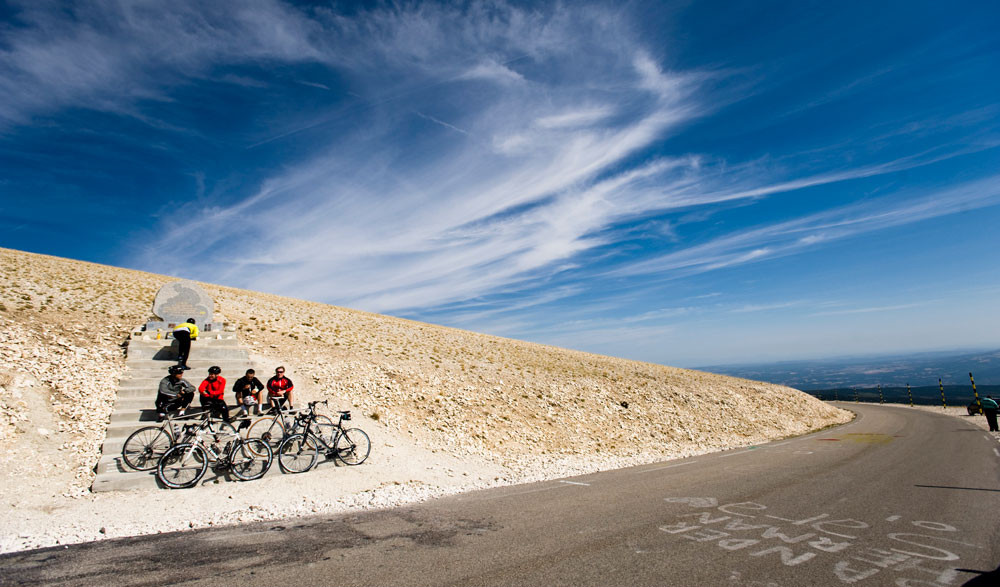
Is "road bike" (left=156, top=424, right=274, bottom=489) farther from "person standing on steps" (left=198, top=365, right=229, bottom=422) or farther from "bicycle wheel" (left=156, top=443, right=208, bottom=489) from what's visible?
"person standing on steps" (left=198, top=365, right=229, bottom=422)

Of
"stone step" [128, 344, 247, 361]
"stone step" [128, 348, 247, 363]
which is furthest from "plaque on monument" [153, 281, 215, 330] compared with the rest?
"stone step" [128, 348, 247, 363]

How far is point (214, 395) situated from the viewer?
12.2 meters

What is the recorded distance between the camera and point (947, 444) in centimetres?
1592

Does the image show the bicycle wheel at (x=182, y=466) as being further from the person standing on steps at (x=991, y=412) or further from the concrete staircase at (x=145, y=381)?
the person standing on steps at (x=991, y=412)

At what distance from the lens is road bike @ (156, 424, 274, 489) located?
31.2 feet

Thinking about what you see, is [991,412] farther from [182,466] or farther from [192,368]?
[192,368]

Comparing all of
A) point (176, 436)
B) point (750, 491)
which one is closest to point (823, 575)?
point (750, 491)

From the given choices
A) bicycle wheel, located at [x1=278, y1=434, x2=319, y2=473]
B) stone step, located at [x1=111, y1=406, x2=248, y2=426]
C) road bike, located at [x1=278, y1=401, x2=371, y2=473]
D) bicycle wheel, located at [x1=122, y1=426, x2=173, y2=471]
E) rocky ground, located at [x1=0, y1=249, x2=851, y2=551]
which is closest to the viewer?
rocky ground, located at [x1=0, y1=249, x2=851, y2=551]

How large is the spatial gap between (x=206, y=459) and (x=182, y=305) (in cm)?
1184

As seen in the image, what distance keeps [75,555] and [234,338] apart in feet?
45.3

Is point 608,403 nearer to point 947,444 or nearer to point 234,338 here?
point 947,444

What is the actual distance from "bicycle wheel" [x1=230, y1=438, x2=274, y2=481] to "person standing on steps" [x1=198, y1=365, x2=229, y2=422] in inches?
86.8

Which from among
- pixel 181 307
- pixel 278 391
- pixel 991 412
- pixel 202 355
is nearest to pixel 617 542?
pixel 278 391

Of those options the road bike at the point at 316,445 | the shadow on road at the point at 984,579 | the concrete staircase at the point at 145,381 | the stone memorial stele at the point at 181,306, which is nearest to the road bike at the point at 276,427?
the road bike at the point at 316,445
